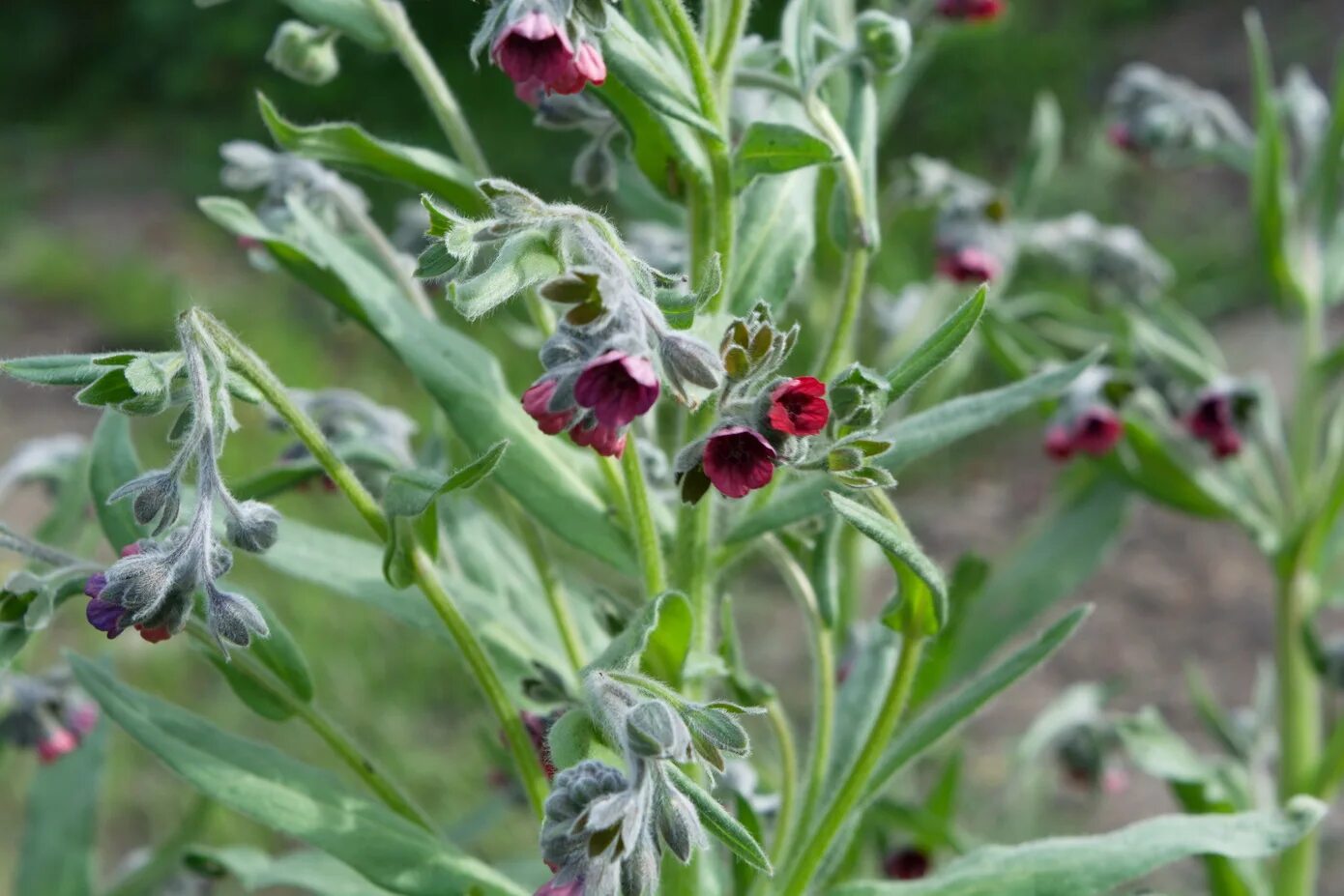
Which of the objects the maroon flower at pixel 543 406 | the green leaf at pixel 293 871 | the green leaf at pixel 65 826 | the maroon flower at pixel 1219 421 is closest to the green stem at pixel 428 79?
the maroon flower at pixel 543 406

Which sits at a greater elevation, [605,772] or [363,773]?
[605,772]

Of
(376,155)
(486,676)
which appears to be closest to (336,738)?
(486,676)

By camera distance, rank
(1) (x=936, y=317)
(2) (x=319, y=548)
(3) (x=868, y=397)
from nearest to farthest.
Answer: (3) (x=868, y=397)
(2) (x=319, y=548)
(1) (x=936, y=317)

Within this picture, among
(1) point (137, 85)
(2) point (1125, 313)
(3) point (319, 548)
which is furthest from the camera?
(1) point (137, 85)

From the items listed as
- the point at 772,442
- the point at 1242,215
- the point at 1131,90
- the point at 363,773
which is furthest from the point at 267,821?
the point at 1242,215

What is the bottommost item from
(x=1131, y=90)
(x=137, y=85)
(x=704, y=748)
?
(x=137, y=85)

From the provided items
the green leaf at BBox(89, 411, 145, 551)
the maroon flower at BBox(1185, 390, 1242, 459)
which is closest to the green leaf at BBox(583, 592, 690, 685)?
the green leaf at BBox(89, 411, 145, 551)

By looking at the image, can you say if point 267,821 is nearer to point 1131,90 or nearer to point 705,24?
point 705,24

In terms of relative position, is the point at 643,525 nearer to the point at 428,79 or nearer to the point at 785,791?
the point at 785,791
